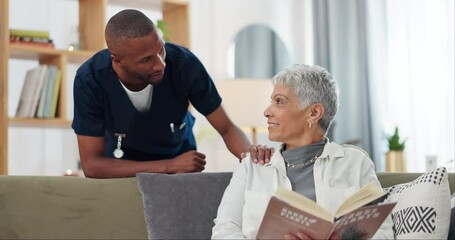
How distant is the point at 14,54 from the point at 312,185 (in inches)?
105

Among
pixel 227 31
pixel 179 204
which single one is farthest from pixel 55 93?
pixel 179 204

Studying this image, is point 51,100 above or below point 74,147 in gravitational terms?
above

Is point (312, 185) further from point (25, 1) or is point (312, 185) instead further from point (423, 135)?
point (25, 1)

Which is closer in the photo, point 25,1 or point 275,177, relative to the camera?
point 275,177

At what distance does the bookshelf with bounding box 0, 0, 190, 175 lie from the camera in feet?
14.2

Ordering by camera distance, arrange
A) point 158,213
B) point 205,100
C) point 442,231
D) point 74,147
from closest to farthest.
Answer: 1. point 442,231
2. point 158,213
3. point 205,100
4. point 74,147

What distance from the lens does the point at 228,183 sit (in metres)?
2.54

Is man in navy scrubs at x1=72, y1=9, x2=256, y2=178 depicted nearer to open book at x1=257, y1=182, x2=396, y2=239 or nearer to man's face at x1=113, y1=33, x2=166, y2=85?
man's face at x1=113, y1=33, x2=166, y2=85

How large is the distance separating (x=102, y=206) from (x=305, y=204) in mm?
868

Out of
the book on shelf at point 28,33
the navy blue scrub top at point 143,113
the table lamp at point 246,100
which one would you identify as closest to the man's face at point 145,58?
the navy blue scrub top at point 143,113

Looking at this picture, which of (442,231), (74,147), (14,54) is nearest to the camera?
(442,231)

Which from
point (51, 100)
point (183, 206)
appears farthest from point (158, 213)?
point (51, 100)

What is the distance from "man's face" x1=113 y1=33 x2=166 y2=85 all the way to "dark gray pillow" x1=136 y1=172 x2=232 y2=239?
42 cm

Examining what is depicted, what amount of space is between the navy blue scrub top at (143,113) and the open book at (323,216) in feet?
3.52
